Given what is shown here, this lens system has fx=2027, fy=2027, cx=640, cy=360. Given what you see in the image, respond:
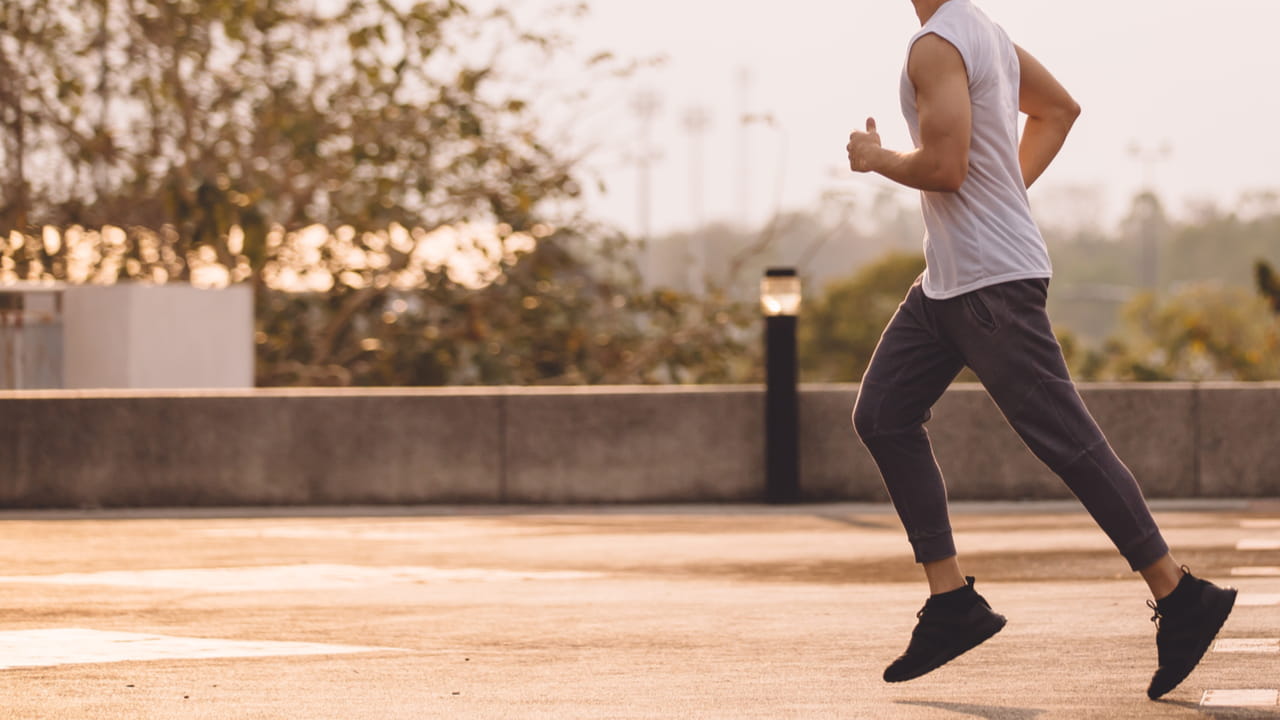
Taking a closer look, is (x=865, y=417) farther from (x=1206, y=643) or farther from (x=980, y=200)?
(x=1206, y=643)

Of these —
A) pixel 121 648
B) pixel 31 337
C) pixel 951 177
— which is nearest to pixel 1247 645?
pixel 951 177

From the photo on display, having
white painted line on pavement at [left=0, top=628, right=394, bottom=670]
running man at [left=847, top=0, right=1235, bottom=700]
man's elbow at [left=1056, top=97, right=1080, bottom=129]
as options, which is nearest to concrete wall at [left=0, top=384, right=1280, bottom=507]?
white painted line on pavement at [left=0, top=628, right=394, bottom=670]

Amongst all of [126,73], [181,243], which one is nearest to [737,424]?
[181,243]

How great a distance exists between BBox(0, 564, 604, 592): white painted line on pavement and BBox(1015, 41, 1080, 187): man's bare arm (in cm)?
306

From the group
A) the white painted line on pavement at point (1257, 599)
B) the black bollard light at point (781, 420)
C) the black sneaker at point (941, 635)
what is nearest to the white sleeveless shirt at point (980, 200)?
the black sneaker at point (941, 635)

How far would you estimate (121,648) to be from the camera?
17.9 ft

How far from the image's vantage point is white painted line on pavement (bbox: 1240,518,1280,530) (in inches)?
375

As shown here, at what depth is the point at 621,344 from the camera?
19.0 meters

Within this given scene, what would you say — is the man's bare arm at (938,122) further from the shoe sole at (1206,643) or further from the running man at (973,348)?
the shoe sole at (1206,643)

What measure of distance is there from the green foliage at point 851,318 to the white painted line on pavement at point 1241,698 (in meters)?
44.9

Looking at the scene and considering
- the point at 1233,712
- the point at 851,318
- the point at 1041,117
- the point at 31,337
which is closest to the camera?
the point at 1233,712

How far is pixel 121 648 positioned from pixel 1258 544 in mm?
5076

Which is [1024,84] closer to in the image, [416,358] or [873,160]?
[873,160]

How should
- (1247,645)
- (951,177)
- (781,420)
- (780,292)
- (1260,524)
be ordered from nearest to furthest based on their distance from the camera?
(951,177) < (1247,645) < (1260,524) < (781,420) < (780,292)
